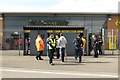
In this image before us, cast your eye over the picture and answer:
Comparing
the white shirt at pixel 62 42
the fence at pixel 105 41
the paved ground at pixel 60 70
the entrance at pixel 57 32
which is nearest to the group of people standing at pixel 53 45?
the white shirt at pixel 62 42

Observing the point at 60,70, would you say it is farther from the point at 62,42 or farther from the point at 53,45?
the point at 62,42

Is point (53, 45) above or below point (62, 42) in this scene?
below

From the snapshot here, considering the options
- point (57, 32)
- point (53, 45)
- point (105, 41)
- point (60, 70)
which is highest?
point (57, 32)

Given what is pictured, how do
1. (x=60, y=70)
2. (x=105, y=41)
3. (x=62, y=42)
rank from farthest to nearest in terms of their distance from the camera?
(x=105, y=41) → (x=62, y=42) → (x=60, y=70)

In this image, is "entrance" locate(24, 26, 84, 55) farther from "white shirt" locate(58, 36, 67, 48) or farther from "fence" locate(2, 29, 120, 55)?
"white shirt" locate(58, 36, 67, 48)

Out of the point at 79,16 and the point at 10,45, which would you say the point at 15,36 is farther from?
the point at 79,16

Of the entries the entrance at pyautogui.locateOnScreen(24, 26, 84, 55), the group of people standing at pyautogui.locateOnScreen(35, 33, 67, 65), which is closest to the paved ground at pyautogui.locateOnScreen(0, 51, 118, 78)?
the group of people standing at pyautogui.locateOnScreen(35, 33, 67, 65)

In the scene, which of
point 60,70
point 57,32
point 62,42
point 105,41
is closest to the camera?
point 60,70

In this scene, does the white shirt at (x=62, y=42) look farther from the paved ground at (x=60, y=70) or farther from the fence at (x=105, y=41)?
the fence at (x=105, y=41)

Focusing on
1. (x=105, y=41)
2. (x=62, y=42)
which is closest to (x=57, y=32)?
(x=105, y=41)

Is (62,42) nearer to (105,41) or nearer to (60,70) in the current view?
(60,70)

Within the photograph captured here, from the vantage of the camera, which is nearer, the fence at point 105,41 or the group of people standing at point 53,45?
the group of people standing at point 53,45

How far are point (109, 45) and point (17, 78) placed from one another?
20209mm

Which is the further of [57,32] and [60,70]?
[57,32]
